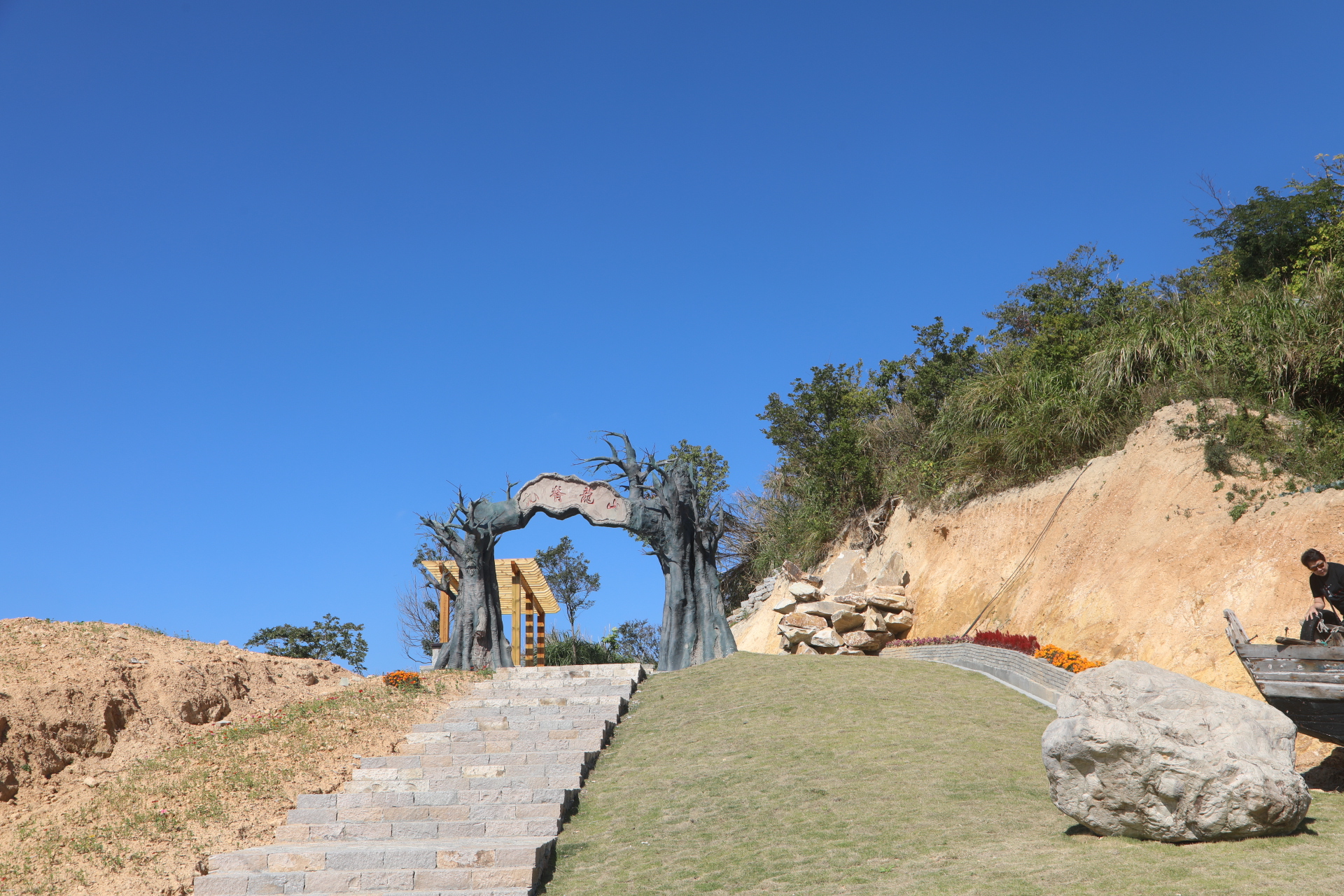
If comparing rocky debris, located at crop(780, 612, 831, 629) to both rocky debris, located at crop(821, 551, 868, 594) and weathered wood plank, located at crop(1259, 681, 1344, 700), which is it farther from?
weathered wood plank, located at crop(1259, 681, 1344, 700)

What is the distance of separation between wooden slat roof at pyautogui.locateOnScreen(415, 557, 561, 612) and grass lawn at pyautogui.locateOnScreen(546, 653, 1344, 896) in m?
9.73

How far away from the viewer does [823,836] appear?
8.52 m

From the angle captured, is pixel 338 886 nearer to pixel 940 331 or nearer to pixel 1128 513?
pixel 1128 513

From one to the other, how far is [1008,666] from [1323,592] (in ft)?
21.1

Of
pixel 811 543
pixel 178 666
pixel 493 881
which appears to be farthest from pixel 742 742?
pixel 811 543

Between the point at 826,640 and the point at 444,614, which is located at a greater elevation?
the point at 444,614

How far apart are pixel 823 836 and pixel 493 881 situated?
112 inches

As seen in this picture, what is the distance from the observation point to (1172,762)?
701cm

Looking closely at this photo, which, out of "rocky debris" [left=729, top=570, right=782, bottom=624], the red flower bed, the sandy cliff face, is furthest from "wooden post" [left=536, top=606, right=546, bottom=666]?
the red flower bed

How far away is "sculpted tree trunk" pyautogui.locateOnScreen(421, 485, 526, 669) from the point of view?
60.6ft

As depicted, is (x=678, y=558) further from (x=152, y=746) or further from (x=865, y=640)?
(x=152, y=746)

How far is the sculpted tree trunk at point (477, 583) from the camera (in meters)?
18.5

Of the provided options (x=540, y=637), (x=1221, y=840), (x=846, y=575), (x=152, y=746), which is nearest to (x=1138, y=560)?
(x=846, y=575)

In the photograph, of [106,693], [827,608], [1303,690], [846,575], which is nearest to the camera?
[1303,690]
